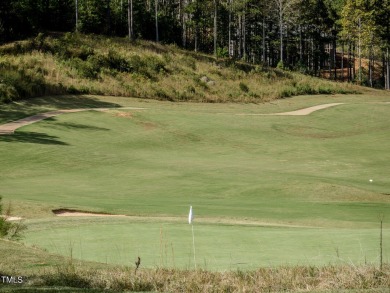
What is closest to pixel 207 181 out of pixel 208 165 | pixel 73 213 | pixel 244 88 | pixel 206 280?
pixel 208 165

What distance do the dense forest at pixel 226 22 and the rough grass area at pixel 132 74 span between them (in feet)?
21.8

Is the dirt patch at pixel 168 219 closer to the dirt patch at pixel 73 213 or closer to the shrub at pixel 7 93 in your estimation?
the dirt patch at pixel 73 213

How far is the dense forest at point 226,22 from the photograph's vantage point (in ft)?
230

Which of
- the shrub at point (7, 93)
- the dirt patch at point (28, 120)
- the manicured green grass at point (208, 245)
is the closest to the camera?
the manicured green grass at point (208, 245)

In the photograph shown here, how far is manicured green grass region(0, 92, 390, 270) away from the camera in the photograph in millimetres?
10500

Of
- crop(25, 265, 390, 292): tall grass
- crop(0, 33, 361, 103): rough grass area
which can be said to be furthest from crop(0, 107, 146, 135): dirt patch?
crop(25, 265, 390, 292): tall grass

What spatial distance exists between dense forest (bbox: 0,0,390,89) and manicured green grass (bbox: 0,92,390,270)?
88.5 ft

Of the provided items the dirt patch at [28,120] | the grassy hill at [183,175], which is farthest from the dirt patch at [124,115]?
the dirt patch at [28,120]

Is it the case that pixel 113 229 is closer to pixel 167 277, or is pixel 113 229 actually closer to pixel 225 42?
pixel 167 277

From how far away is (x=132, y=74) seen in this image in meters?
54.8

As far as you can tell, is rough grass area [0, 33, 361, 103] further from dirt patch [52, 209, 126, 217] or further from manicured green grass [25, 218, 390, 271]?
manicured green grass [25, 218, 390, 271]

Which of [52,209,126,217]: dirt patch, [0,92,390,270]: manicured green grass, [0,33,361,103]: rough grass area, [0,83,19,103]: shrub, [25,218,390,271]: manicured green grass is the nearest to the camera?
[25,218,390,271]: manicured green grass

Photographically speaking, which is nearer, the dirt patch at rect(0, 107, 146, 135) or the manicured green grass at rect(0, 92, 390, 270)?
the manicured green grass at rect(0, 92, 390, 270)

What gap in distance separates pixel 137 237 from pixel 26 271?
117 inches
